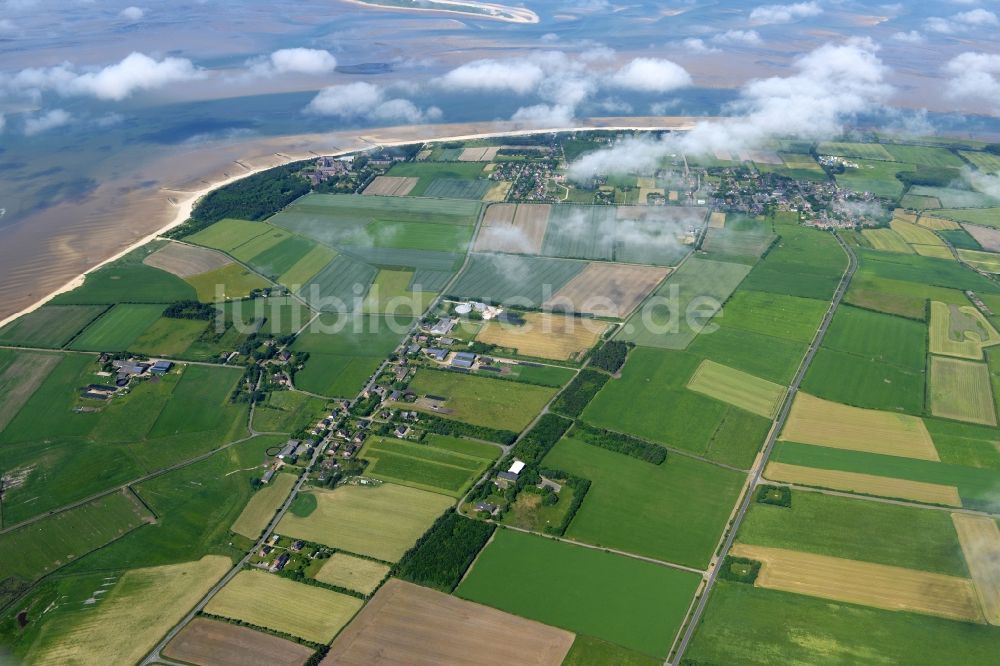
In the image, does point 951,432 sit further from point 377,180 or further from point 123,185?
point 123,185

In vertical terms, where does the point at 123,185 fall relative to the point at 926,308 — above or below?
above

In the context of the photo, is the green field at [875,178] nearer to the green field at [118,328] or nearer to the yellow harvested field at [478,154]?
the yellow harvested field at [478,154]

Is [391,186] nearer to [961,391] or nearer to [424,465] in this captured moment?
[424,465]

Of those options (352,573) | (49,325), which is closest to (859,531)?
(352,573)

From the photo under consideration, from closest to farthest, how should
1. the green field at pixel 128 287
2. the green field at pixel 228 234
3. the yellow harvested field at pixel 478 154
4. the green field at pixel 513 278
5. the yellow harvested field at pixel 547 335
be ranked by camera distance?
the yellow harvested field at pixel 547 335
the green field at pixel 128 287
the green field at pixel 513 278
the green field at pixel 228 234
the yellow harvested field at pixel 478 154

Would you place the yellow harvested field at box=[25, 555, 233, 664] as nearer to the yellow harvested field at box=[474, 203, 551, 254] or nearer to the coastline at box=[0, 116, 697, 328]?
the yellow harvested field at box=[474, 203, 551, 254]

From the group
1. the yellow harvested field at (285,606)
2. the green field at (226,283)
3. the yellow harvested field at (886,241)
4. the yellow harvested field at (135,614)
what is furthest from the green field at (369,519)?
the yellow harvested field at (886,241)

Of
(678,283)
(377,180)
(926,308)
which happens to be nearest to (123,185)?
(377,180)
